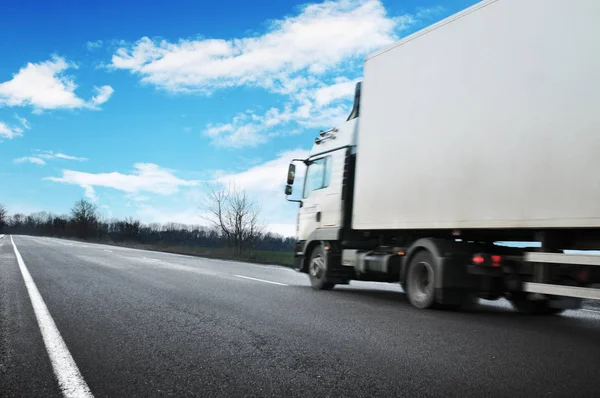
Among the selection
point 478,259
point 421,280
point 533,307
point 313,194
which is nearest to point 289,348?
point 478,259

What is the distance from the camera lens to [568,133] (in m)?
5.73

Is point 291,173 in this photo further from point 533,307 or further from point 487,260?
point 533,307

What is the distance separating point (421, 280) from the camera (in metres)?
8.20

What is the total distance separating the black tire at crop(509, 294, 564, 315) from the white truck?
0.03 metres

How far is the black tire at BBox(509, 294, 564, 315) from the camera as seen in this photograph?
7.98m

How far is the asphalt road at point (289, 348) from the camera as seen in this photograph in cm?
352

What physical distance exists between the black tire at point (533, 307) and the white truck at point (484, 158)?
25mm

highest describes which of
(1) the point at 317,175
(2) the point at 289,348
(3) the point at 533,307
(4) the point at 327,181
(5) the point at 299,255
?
(1) the point at 317,175

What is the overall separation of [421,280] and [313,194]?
4.06m

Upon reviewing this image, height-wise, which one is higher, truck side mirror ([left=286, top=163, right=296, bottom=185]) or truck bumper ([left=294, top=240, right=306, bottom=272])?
truck side mirror ([left=286, top=163, right=296, bottom=185])

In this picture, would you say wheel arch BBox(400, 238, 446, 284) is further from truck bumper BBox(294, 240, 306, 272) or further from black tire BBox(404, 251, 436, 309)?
truck bumper BBox(294, 240, 306, 272)

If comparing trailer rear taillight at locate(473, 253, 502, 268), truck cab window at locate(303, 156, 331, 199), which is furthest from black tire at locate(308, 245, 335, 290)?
trailer rear taillight at locate(473, 253, 502, 268)

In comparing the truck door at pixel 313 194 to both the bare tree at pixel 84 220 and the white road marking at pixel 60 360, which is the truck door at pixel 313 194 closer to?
the white road marking at pixel 60 360

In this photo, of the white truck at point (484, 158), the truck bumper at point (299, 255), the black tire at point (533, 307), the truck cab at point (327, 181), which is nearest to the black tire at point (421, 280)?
the white truck at point (484, 158)
